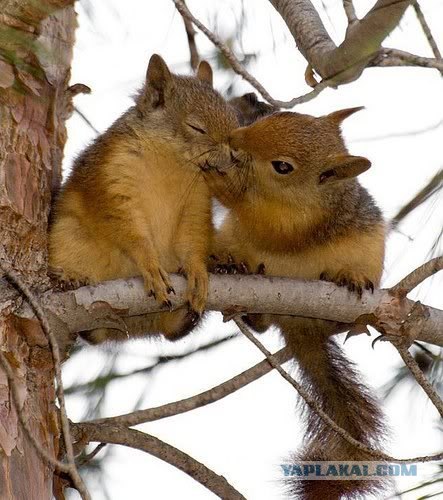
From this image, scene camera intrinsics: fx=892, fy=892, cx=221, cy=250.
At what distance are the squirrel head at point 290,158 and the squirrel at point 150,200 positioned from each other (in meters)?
0.10

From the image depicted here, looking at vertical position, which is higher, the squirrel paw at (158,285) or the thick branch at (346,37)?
the thick branch at (346,37)

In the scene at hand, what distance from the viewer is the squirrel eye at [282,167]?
319 centimetres

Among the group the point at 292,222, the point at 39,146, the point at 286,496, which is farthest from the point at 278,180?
the point at 286,496

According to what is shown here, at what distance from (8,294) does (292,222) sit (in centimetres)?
121

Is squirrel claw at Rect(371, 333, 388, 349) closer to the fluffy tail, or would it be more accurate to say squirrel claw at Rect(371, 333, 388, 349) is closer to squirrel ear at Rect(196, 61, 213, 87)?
the fluffy tail

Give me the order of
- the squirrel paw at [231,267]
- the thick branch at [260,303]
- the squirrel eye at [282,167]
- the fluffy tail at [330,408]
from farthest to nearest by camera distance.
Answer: the squirrel eye at [282,167] → the squirrel paw at [231,267] → the fluffy tail at [330,408] → the thick branch at [260,303]

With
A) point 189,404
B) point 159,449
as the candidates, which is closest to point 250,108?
point 189,404

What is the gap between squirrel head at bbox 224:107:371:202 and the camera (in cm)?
309

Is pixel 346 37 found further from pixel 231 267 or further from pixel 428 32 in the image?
pixel 231 267

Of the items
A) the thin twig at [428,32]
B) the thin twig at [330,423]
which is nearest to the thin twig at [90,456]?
the thin twig at [330,423]

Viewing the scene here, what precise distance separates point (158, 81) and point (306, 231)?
767mm

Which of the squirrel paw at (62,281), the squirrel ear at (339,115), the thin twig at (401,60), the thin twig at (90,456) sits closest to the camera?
the thin twig at (401,60)

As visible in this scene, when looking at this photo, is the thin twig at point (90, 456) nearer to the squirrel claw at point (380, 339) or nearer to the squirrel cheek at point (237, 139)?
the squirrel claw at point (380, 339)

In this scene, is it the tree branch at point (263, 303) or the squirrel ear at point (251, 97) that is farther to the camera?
the squirrel ear at point (251, 97)
